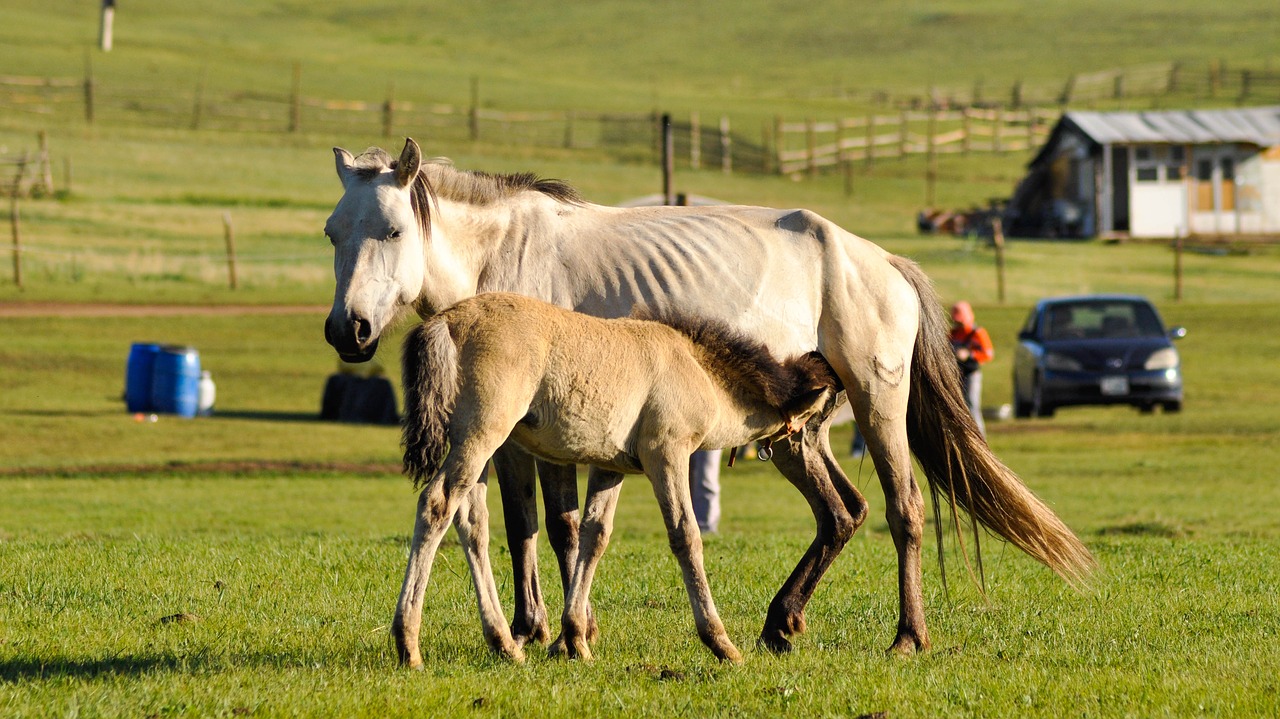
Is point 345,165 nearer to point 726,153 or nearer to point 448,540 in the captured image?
point 448,540

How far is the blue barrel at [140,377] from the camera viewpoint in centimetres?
2259

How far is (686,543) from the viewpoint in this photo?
6.15 metres

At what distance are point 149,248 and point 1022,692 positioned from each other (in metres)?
38.9

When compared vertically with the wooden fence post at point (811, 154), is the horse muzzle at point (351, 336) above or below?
below

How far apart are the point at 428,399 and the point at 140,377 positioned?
18.4 metres

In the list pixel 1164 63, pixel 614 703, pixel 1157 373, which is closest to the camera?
pixel 614 703

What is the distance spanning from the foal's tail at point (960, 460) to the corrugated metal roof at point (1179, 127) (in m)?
46.6

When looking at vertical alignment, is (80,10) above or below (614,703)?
above

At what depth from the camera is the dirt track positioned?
31.1 metres

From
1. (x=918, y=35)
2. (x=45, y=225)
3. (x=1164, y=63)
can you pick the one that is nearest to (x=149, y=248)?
(x=45, y=225)

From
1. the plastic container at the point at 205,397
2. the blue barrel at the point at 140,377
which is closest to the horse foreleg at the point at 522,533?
the blue barrel at the point at 140,377

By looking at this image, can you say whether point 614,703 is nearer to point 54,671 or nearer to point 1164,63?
point 54,671

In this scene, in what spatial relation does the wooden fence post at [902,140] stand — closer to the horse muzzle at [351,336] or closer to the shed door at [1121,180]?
the shed door at [1121,180]

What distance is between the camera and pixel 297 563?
30.3ft
